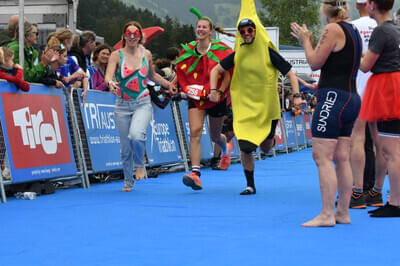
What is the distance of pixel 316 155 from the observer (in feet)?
19.4

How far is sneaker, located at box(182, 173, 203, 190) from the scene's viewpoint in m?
8.88

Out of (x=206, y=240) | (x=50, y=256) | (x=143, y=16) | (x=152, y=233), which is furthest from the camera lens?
(x=143, y=16)

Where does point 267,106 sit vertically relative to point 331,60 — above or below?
below

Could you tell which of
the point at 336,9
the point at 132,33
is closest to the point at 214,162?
the point at 132,33

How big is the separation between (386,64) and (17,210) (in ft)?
12.5

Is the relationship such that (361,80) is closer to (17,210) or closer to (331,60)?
(331,60)

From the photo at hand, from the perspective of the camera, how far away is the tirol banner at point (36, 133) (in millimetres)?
8391

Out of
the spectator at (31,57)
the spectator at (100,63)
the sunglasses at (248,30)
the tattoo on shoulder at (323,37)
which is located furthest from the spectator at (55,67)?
the tattoo on shoulder at (323,37)

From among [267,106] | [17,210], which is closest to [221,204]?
[267,106]

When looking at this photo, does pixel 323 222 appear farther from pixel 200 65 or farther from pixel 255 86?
pixel 200 65

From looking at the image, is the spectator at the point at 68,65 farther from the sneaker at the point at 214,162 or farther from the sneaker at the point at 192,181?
the sneaker at the point at 214,162

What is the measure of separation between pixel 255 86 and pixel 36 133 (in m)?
2.77

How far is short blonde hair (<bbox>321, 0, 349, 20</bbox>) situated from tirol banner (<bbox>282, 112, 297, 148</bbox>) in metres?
15.4

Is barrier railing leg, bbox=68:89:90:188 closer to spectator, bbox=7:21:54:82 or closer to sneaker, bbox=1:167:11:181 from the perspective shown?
spectator, bbox=7:21:54:82
